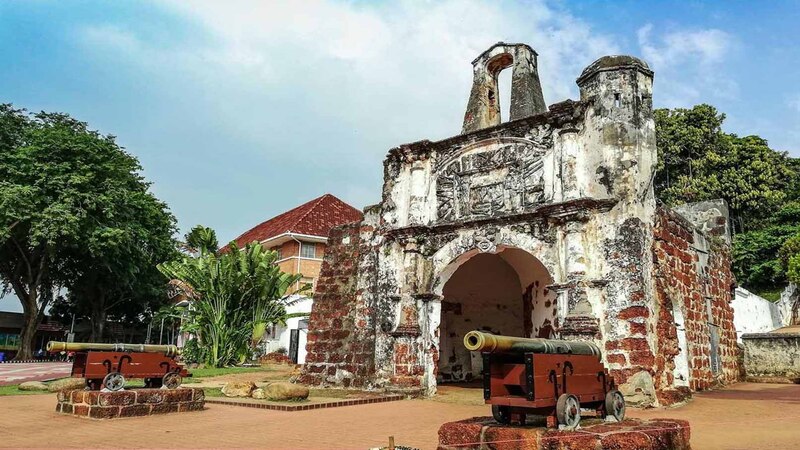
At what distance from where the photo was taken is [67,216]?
22.9 metres

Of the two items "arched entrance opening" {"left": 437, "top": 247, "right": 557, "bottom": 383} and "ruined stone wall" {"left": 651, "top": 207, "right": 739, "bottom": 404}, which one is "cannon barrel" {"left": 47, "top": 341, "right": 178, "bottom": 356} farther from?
"ruined stone wall" {"left": 651, "top": 207, "right": 739, "bottom": 404}

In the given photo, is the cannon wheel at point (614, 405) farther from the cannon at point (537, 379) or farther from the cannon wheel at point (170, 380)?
the cannon wheel at point (170, 380)

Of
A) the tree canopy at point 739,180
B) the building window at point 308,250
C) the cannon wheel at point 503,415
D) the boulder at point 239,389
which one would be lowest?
the boulder at point 239,389

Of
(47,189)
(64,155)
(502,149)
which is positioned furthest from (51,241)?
(502,149)

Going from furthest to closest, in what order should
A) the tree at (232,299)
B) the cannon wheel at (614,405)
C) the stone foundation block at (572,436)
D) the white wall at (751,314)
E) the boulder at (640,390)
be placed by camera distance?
the white wall at (751,314), the tree at (232,299), the boulder at (640,390), the cannon wheel at (614,405), the stone foundation block at (572,436)

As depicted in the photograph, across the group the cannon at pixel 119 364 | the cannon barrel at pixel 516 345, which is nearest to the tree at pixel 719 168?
the cannon barrel at pixel 516 345

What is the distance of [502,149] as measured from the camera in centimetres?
1125

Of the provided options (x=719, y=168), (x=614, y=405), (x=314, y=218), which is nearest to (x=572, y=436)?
(x=614, y=405)

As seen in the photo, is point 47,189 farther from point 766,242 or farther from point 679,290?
point 766,242

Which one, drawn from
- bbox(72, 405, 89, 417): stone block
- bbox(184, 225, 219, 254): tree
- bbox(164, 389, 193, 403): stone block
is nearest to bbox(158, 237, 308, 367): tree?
bbox(184, 225, 219, 254): tree

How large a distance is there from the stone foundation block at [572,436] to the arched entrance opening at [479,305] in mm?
8554

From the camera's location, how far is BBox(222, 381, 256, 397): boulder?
409 inches

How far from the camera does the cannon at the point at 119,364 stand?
827 centimetres

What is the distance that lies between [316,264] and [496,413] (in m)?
21.5
